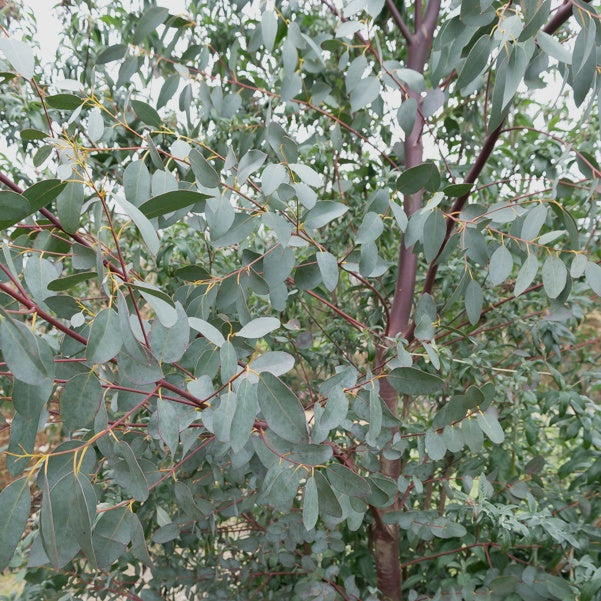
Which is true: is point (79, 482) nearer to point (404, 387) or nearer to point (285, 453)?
point (285, 453)

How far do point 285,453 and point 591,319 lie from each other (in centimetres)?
126

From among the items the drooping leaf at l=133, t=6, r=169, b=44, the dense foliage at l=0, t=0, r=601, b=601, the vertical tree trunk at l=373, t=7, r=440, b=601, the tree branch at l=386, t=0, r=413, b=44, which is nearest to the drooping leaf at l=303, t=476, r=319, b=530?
the dense foliage at l=0, t=0, r=601, b=601

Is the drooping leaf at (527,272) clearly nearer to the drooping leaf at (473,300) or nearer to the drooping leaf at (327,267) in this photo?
the drooping leaf at (473,300)

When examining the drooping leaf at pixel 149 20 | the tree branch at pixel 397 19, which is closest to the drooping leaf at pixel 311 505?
the drooping leaf at pixel 149 20

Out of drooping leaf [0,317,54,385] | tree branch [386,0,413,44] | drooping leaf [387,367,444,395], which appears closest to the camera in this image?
drooping leaf [0,317,54,385]

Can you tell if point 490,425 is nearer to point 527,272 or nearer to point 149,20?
point 527,272

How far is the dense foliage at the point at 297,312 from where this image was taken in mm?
471

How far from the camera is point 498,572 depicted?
0.94 metres

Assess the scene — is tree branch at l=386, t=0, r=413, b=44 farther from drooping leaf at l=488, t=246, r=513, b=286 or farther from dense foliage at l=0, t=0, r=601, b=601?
drooping leaf at l=488, t=246, r=513, b=286

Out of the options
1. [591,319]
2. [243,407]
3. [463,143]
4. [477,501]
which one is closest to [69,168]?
[243,407]

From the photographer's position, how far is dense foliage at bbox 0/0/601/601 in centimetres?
47

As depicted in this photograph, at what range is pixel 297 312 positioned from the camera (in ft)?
4.05

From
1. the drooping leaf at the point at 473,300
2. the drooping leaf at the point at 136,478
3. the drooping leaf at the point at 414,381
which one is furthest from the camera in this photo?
the drooping leaf at the point at 473,300

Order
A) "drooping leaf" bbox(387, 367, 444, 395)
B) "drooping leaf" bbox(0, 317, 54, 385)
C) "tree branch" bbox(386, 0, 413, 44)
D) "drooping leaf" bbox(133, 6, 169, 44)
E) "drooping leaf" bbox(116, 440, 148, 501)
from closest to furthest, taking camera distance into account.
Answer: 1. "drooping leaf" bbox(0, 317, 54, 385)
2. "drooping leaf" bbox(116, 440, 148, 501)
3. "drooping leaf" bbox(387, 367, 444, 395)
4. "drooping leaf" bbox(133, 6, 169, 44)
5. "tree branch" bbox(386, 0, 413, 44)
